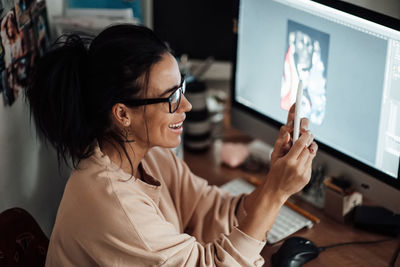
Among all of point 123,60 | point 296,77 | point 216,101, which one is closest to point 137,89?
point 123,60

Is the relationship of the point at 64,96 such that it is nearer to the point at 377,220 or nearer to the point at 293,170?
the point at 293,170

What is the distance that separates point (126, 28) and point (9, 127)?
435mm

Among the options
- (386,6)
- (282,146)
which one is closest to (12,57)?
(282,146)

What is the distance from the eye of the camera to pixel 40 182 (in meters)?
1.50

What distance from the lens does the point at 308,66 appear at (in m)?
1.23

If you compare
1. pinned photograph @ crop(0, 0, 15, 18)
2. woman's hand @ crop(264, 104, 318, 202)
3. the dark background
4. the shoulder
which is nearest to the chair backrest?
the shoulder

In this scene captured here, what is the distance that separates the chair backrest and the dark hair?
0.20 meters

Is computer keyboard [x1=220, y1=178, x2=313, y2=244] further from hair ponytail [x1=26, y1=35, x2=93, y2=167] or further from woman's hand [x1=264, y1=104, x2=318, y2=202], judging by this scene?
Result: hair ponytail [x1=26, y1=35, x2=93, y2=167]

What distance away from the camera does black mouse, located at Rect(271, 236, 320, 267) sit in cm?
116

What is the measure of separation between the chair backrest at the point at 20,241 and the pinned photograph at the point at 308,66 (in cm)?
71

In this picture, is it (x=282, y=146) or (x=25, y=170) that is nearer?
(x=282, y=146)

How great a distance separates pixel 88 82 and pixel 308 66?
0.52 meters

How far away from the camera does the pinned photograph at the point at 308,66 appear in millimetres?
1200

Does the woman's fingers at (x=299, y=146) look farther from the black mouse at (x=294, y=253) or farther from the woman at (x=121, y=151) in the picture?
the black mouse at (x=294, y=253)
